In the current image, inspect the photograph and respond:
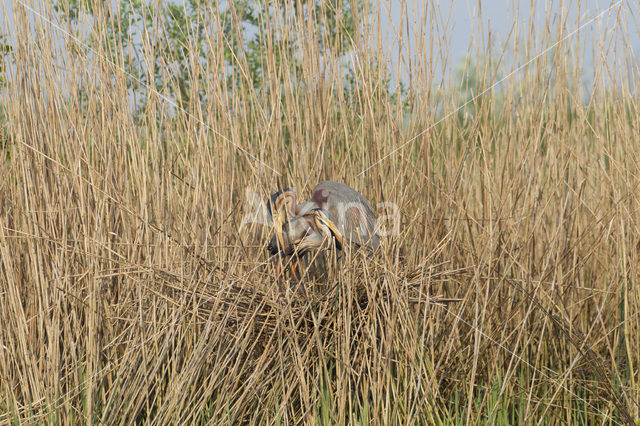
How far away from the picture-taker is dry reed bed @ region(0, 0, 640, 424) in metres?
1.43

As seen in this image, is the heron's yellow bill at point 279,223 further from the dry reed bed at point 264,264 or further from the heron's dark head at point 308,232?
the dry reed bed at point 264,264

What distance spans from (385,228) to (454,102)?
53 centimetres

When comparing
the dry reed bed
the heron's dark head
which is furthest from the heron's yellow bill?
the dry reed bed

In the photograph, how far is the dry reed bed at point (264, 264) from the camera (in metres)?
1.43

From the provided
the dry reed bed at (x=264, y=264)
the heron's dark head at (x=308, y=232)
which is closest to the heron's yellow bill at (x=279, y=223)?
the heron's dark head at (x=308, y=232)

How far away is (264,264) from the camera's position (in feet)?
5.10

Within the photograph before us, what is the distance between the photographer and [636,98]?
178 cm

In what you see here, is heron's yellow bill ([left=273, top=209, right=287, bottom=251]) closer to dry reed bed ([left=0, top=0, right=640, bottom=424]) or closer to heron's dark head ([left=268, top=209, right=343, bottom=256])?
heron's dark head ([left=268, top=209, right=343, bottom=256])

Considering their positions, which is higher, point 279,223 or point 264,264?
point 279,223

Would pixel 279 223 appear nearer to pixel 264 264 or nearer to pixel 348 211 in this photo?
pixel 348 211

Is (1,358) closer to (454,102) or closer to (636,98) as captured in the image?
(454,102)

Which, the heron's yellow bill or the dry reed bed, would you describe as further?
the dry reed bed

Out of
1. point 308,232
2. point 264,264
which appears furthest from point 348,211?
point 264,264

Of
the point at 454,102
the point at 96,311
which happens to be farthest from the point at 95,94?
the point at 454,102
